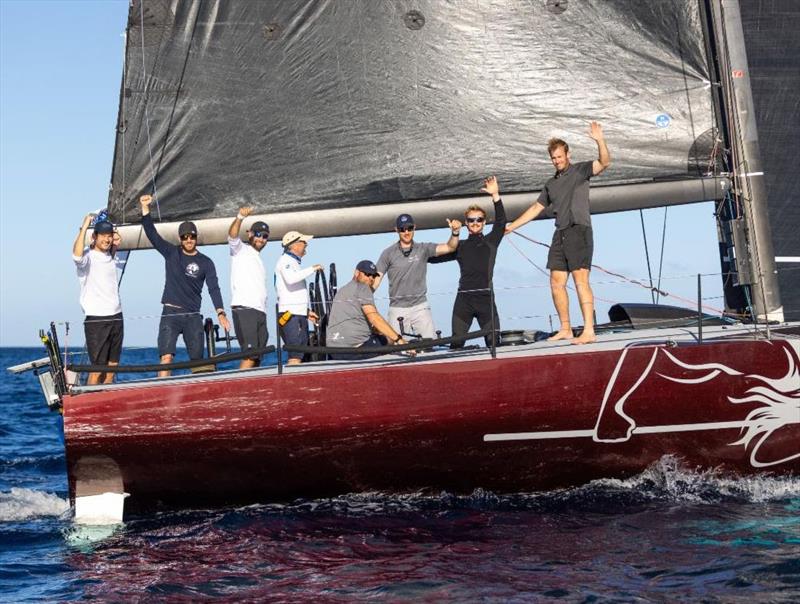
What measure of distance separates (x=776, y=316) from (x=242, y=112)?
4936 millimetres

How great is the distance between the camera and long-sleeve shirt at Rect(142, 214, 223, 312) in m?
9.12

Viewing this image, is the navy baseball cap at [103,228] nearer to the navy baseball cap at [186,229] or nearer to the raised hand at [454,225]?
the navy baseball cap at [186,229]

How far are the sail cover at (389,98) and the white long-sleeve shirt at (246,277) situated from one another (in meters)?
0.59

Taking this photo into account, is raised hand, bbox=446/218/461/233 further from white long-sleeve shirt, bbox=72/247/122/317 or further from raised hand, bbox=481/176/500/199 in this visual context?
white long-sleeve shirt, bbox=72/247/122/317

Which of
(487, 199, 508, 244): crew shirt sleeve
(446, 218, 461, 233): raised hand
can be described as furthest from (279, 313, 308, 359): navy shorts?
(487, 199, 508, 244): crew shirt sleeve

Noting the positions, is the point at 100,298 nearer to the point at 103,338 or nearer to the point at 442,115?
the point at 103,338

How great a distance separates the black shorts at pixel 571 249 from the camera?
27.7 ft

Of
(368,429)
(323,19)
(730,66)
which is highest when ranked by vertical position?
(323,19)

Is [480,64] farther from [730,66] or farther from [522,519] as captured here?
[522,519]

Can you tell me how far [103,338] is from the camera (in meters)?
8.72

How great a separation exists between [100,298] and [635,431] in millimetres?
4400

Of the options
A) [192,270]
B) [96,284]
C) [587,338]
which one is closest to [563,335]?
[587,338]

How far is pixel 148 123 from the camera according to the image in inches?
375

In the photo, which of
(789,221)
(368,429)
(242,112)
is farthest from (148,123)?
(789,221)
